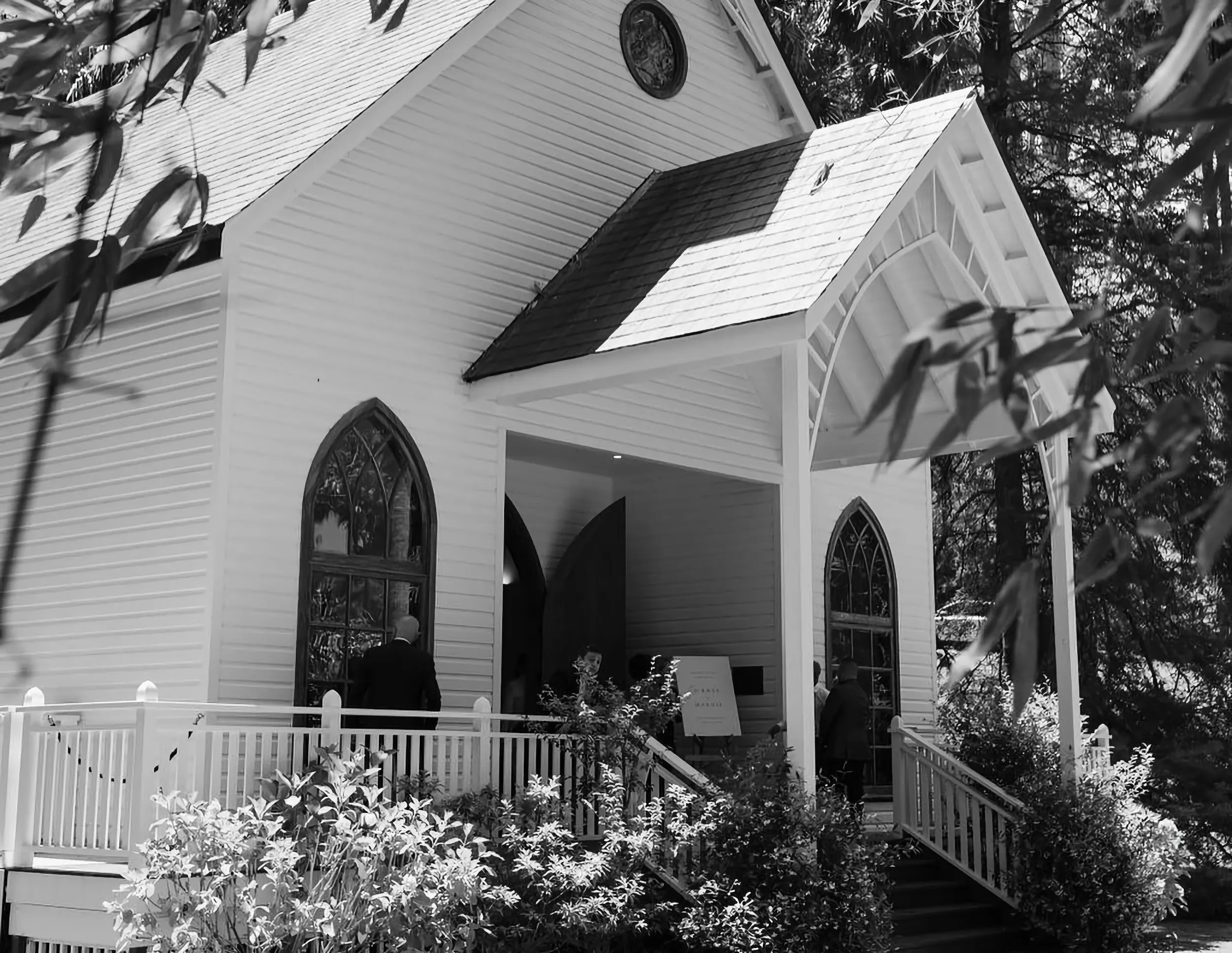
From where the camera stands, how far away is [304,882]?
28.3 ft

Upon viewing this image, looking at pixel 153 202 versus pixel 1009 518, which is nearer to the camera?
pixel 153 202

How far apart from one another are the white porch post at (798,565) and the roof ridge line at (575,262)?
3007 mm

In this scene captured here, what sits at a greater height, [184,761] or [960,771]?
[184,761]

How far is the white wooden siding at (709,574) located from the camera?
15688mm

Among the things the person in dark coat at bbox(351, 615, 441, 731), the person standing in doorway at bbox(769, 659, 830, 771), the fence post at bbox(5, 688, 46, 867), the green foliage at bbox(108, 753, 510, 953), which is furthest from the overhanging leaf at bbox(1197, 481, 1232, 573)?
the person standing in doorway at bbox(769, 659, 830, 771)

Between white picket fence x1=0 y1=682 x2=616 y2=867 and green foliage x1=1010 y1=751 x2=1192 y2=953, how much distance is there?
414 centimetres

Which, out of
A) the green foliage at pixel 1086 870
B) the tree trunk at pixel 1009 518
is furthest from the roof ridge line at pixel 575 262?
the tree trunk at pixel 1009 518

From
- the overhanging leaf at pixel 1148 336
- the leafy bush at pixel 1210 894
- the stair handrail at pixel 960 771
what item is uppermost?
the overhanging leaf at pixel 1148 336

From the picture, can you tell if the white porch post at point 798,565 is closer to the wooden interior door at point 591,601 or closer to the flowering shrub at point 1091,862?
the flowering shrub at point 1091,862

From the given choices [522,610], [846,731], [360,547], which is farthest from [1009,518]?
[360,547]

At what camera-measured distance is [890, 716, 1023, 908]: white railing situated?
13.9 metres

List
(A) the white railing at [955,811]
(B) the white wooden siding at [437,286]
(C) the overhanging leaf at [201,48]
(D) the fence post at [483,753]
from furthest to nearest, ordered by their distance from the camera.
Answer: (A) the white railing at [955,811], (B) the white wooden siding at [437,286], (D) the fence post at [483,753], (C) the overhanging leaf at [201,48]

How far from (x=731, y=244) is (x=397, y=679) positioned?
4.40 meters

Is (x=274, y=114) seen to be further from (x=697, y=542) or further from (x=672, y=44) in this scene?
(x=697, y=542)
